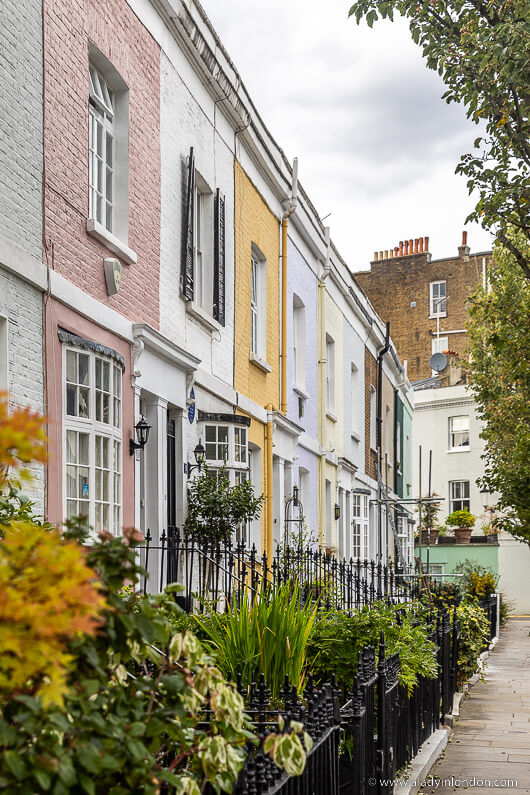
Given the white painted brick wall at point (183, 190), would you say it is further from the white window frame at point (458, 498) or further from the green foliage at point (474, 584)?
the white window frame at point (458, 498)

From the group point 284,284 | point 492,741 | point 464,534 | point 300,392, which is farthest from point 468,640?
point 464,534

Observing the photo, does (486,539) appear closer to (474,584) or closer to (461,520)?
(461,520)

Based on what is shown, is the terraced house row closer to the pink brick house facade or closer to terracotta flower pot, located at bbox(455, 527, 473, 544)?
the pink brick house facade

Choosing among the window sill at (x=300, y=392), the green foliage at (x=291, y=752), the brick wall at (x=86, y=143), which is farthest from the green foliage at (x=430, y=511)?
the green foliage at (x=291, y=752)

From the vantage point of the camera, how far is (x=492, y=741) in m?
9.20

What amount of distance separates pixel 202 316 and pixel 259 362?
112 inches

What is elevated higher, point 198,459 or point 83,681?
point 198,459

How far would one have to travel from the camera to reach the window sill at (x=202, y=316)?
10969 millimetres

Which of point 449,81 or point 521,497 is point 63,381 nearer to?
point 449,81

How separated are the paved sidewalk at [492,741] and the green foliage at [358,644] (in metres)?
0.85

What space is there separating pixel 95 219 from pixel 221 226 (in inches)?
150

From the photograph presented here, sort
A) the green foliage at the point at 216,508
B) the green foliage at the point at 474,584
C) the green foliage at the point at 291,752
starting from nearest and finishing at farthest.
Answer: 1. the green foliage at the point at 291,752
2. the green foliage at the point at 216,508
3. the green foliage at the point at 474,584

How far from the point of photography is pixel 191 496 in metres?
10.7

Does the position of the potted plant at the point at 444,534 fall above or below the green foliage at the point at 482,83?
below
